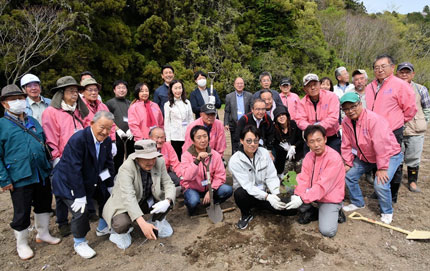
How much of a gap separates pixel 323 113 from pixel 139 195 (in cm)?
287

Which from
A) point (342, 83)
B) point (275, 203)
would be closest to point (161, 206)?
point (275, 203)

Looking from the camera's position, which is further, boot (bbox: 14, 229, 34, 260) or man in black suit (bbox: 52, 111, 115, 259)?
boot (bbox: 14, 229, 34, 260)

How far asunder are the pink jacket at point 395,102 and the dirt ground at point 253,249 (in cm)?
131

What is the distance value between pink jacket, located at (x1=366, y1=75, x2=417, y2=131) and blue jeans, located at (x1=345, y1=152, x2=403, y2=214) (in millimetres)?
492

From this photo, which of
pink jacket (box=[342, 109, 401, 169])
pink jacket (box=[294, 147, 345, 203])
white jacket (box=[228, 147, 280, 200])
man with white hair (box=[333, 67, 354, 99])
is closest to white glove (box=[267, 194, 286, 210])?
white jacket (box=[228, 147, 280, 200])

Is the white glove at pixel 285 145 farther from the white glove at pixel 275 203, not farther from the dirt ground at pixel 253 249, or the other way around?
the white glove at pixel 275 203

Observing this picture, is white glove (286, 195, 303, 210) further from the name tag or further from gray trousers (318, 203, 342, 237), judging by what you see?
the name tag

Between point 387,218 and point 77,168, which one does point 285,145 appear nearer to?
point 387,218

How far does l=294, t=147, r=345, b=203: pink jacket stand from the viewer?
318cm

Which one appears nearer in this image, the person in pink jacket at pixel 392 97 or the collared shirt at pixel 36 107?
the person in pink jacket at pixel 392 97

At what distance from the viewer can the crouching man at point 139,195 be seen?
288 centimetres

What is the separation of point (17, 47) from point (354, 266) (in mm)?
11700

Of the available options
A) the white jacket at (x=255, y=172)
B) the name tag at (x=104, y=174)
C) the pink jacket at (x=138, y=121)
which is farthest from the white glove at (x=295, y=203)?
the pink jacket at (x=138, y=121)

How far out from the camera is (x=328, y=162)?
10.5 feet
